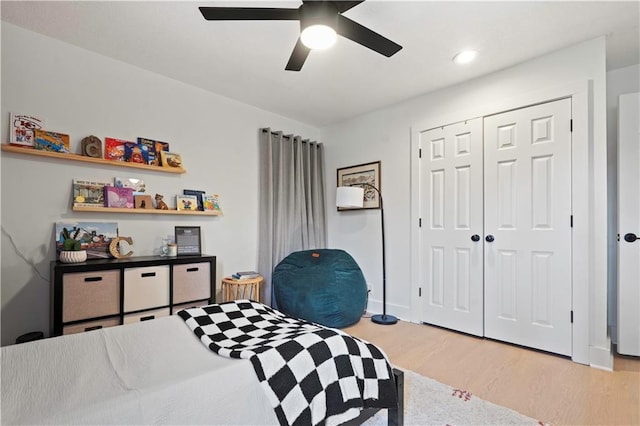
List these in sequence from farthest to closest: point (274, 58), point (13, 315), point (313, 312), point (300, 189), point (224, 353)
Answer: point (300, 189)
point (313, 312)
point (274, 58)
point (13, 315)
point (224, 353)

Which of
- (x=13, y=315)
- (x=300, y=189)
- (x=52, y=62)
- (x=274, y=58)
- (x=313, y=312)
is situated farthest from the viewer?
(x=300, y=189)

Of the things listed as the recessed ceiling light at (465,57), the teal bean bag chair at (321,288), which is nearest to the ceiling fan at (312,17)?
the recessed ceiling light at (465,57)

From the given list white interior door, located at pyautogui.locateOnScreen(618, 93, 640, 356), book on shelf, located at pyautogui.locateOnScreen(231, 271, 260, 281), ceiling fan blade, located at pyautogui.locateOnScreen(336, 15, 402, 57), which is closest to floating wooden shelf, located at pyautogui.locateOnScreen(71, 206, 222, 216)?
book on shelf, located at pyautogui.locateOnScreen(231, 271, 260, 281)

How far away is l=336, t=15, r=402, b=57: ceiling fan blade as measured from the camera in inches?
64.6

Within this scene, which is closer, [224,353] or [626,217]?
[224,353]

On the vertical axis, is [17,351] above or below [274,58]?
below

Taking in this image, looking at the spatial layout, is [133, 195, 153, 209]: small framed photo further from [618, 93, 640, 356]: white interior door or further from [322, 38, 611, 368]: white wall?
[618, 93, 640, 356]: white interior door

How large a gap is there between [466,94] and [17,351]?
3.66 m

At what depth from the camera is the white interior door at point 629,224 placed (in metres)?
2.38

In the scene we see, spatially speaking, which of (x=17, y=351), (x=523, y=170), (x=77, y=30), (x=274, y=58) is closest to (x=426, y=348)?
(x=523, y=170)

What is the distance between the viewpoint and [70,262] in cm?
217

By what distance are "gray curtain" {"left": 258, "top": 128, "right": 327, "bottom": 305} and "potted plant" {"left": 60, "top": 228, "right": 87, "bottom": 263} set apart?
1711mm

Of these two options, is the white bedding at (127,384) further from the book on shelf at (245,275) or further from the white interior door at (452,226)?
the white interior door at (452,226)

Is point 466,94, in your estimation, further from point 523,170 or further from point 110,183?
point 110,183
